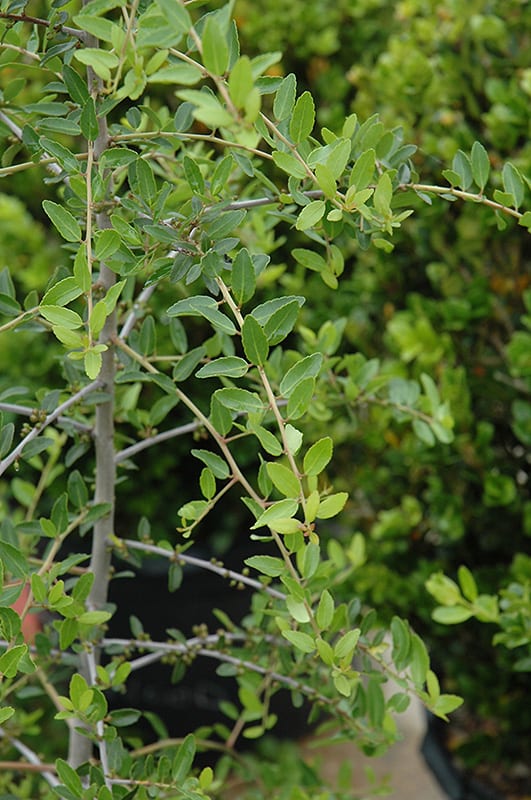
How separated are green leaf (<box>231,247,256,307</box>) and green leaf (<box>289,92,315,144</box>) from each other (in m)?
0.10

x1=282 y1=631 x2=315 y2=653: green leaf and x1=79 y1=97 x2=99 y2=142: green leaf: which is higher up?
x1=79 y1=97 x2=99 y2=142: green leaf

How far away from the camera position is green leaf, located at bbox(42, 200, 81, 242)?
0.69 metres

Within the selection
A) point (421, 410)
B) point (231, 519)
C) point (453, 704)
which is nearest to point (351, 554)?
point (421, 410)

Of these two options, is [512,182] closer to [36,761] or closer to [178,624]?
[36,761]

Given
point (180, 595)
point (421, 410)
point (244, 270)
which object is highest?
point (244, 270)

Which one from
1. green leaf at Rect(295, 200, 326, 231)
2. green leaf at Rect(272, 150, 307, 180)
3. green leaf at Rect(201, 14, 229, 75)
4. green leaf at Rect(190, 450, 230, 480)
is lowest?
green leaf at Rect(190, 450, 230, 480)

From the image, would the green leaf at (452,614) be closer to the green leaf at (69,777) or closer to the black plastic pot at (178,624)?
the green leaf at (69,777)

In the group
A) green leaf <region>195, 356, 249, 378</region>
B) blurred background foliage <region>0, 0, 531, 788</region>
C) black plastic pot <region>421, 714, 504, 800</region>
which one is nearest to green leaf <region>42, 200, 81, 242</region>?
green leaf <region>195, 356, 249, 378</region>

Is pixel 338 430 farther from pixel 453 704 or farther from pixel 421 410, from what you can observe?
pixel 453 704

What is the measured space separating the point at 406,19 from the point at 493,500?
0.92m

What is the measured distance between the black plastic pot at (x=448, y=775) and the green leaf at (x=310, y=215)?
1274mm

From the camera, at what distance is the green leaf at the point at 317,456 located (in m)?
0.61

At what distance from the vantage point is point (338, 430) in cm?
157

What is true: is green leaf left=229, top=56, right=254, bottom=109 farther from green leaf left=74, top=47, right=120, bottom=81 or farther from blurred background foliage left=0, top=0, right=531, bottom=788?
blurred background foliage left=0, top=0, right=531, bottom=788
